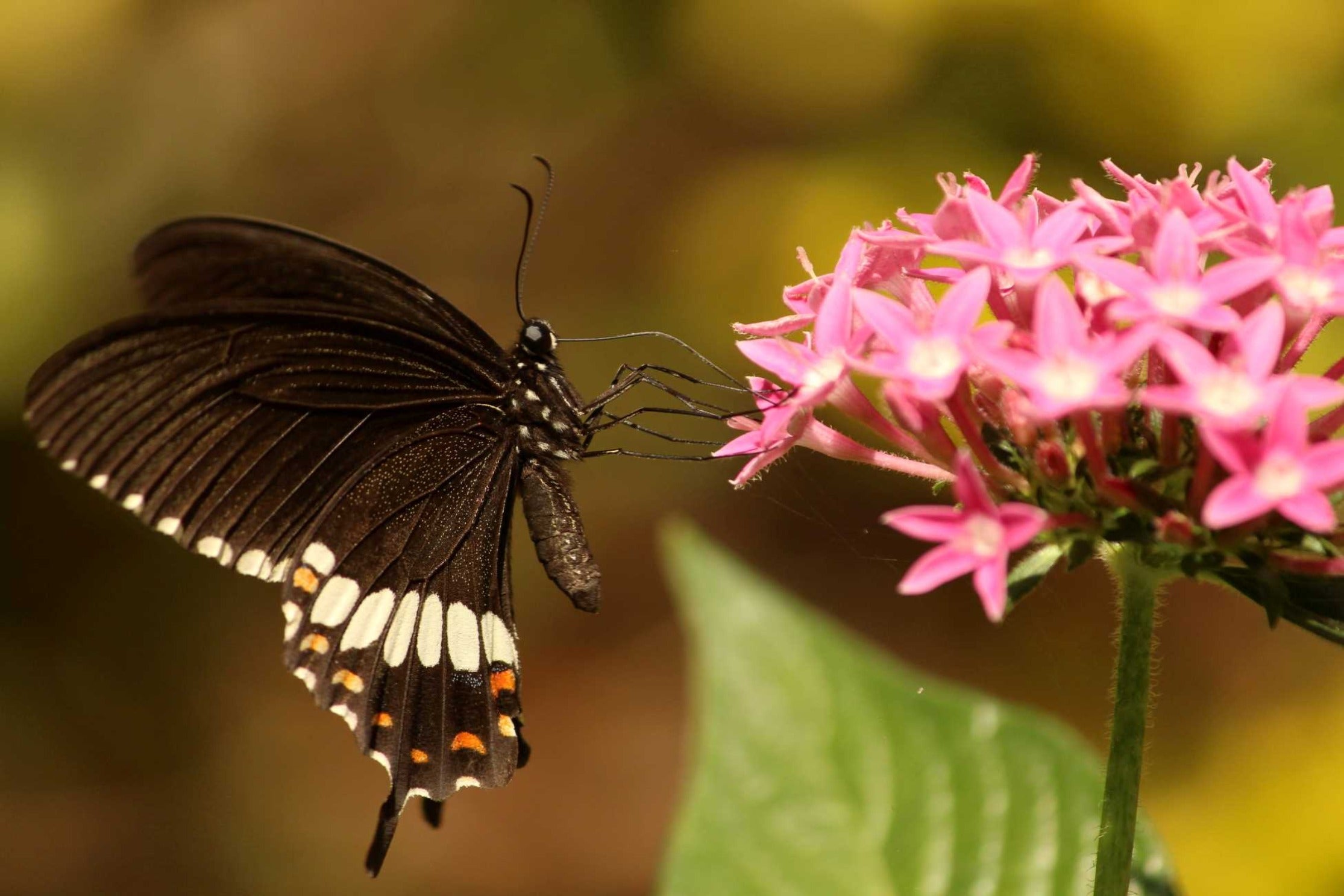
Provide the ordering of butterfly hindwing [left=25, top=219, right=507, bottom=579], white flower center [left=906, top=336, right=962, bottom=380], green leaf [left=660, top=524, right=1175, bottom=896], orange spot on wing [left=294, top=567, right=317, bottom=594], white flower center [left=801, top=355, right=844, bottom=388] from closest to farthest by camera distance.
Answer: white flower center [left=906, top=336, right=962, bottom=380], white flower center [left=801, top=355, right=844, bottom=388], green leaf [left=660, top=524, right=1175, bottom=896], butterfly hindwing [left=25, top=219, right=507, bottom=579], orange spot on wing [left=294, top=567, right=317, bottom=594]

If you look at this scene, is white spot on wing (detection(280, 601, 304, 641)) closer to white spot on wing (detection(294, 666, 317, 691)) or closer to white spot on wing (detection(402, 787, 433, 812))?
white spot on wing (detection(294, 666, 317, 691))

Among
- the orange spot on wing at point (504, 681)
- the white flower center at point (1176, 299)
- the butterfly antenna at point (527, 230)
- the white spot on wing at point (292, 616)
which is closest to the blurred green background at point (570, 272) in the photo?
the butterfly antenna at point (527, 230)

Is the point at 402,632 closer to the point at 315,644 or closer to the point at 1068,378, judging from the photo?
the point at 315,644

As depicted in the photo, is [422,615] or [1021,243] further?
[422,615]

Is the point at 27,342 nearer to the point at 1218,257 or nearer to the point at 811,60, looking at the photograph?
the point at 811,60

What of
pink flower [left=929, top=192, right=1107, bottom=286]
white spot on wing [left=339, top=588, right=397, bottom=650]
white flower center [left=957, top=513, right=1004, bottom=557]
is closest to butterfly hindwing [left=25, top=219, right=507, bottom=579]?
white spot on wing [left=339, top=588, right=397, bottom=650]

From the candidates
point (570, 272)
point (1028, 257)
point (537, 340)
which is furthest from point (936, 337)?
point (570, 272)

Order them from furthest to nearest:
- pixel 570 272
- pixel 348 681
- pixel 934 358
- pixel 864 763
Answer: pixel 570 272
pixel 348 681
pixel 864 763
pixel 934 358

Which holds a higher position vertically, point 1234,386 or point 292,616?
point 1234,386
